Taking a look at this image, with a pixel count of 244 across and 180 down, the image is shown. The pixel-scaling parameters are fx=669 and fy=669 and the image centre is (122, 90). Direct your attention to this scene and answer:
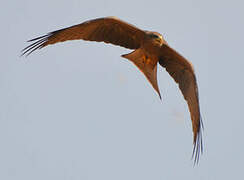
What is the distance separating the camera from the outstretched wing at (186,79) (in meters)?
17.3

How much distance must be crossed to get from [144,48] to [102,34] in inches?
43.2

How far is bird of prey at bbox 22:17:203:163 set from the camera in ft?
52.6

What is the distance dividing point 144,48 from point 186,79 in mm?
1800

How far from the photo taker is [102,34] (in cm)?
→ 1655

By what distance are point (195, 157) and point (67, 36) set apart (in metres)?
4.38

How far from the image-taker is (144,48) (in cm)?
1647

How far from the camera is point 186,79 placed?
1764 cm

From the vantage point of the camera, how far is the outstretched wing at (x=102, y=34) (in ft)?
52.0

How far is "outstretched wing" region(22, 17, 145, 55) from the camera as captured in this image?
15.9m

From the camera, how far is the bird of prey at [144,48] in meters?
16.0

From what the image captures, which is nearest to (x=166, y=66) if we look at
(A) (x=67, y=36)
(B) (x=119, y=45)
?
(B) (x=119, y=45)

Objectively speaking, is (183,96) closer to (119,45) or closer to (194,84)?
(194,84)

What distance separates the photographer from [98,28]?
53.7 ft

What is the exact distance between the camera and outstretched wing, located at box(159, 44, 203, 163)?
17.3m
